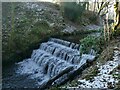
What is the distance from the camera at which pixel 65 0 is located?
2322 cm

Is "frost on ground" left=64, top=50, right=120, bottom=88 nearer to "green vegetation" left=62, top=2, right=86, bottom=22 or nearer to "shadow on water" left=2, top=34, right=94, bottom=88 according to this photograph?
"shadow on water" left=2, top=34, right=94, bottom=88

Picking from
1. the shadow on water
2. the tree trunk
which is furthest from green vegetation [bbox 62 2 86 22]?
→ the tree trunk

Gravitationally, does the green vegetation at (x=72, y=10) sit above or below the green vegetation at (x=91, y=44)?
above

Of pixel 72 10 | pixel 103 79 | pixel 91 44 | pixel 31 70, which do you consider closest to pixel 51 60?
pixel 31 70

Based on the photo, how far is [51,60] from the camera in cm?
1322

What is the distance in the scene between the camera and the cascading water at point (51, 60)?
11841 mm

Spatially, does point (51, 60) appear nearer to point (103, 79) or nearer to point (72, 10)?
point (103, 79)

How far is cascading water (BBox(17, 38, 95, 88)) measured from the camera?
11.8 m

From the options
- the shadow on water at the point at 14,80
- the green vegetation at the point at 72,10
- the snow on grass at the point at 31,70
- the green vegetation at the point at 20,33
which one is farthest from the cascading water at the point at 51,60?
the green vegetation at the point at 72,10

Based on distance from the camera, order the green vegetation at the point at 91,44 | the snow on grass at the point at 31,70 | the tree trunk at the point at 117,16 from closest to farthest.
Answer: the green vegetation at the point at 91,44
the tree trunk at the point at 117,16
the snow on grass at the point at 31,70

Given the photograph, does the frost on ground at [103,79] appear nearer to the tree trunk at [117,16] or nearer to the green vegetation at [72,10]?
the tree trunk at [117,16]

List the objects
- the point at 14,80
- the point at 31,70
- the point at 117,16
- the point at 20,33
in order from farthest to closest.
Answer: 1. the point at 20,33
2. the point at 31,70
3. the point at 14,80
4. the point at 117,16

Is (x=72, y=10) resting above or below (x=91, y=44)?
above

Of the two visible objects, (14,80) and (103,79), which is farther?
(14,80)
